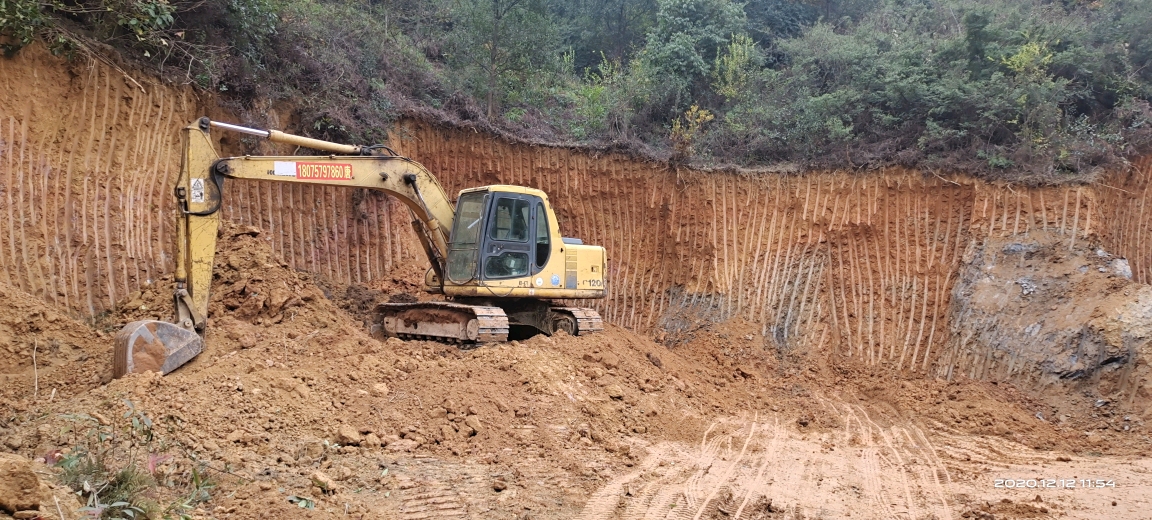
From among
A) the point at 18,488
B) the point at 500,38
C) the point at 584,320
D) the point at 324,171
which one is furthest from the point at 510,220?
the point at 500,38

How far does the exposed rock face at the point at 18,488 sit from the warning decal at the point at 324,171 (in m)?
5.18

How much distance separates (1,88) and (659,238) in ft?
34.0

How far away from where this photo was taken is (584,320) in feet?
35.2

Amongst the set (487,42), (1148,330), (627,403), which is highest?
(487,42)

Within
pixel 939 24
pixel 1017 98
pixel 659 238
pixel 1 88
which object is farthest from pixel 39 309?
pixel 939 24

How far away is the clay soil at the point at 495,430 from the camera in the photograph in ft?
18.0

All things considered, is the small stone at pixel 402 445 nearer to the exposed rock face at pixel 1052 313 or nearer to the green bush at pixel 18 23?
the green bush at pixel 18 23

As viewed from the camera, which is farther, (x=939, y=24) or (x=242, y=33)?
(x=939, y=24)

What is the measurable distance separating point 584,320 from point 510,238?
1572mm

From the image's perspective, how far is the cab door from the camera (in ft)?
33.1

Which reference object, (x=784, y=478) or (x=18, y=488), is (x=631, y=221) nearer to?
(x=784, y=478)

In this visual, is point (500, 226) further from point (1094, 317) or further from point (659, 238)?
point (1094, 317)

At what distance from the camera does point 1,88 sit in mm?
8852

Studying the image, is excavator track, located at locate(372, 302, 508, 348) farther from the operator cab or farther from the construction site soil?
the operator cab
